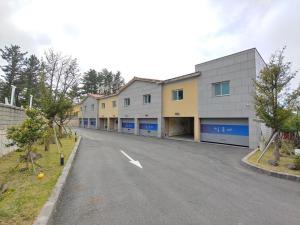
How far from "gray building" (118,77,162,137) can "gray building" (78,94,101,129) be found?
39.6ft

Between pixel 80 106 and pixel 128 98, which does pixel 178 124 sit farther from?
pixel 80 106

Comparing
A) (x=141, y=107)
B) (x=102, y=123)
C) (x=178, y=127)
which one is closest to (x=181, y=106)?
(x=178, y=127)

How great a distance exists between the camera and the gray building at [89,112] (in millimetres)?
49253

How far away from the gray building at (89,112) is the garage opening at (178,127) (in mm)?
23906

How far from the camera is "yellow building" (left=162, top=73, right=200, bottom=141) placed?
76.1 ft

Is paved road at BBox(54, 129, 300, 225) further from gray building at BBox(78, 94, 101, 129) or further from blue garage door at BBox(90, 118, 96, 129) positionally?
blue garage door at BBox(90, 118, 96, 129)

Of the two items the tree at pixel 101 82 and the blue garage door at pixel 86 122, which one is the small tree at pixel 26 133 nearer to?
the blue garage door at pixel 86 122

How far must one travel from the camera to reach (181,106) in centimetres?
2498

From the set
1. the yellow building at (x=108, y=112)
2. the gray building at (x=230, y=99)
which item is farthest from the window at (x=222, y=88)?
the yellow building at (x=108, y=112)

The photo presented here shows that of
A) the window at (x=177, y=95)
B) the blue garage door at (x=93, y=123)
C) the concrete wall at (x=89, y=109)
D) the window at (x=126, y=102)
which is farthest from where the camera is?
the blue garage door at (x=93, y=123)

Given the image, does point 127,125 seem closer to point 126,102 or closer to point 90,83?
point 126,102

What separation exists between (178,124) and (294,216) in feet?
78.7

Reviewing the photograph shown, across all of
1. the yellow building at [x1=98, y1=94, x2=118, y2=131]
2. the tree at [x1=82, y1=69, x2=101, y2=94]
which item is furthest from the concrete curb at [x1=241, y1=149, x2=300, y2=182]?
the tree at [x1=82, y1=69, x2=101, y2=94]

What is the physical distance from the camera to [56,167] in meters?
9.51
